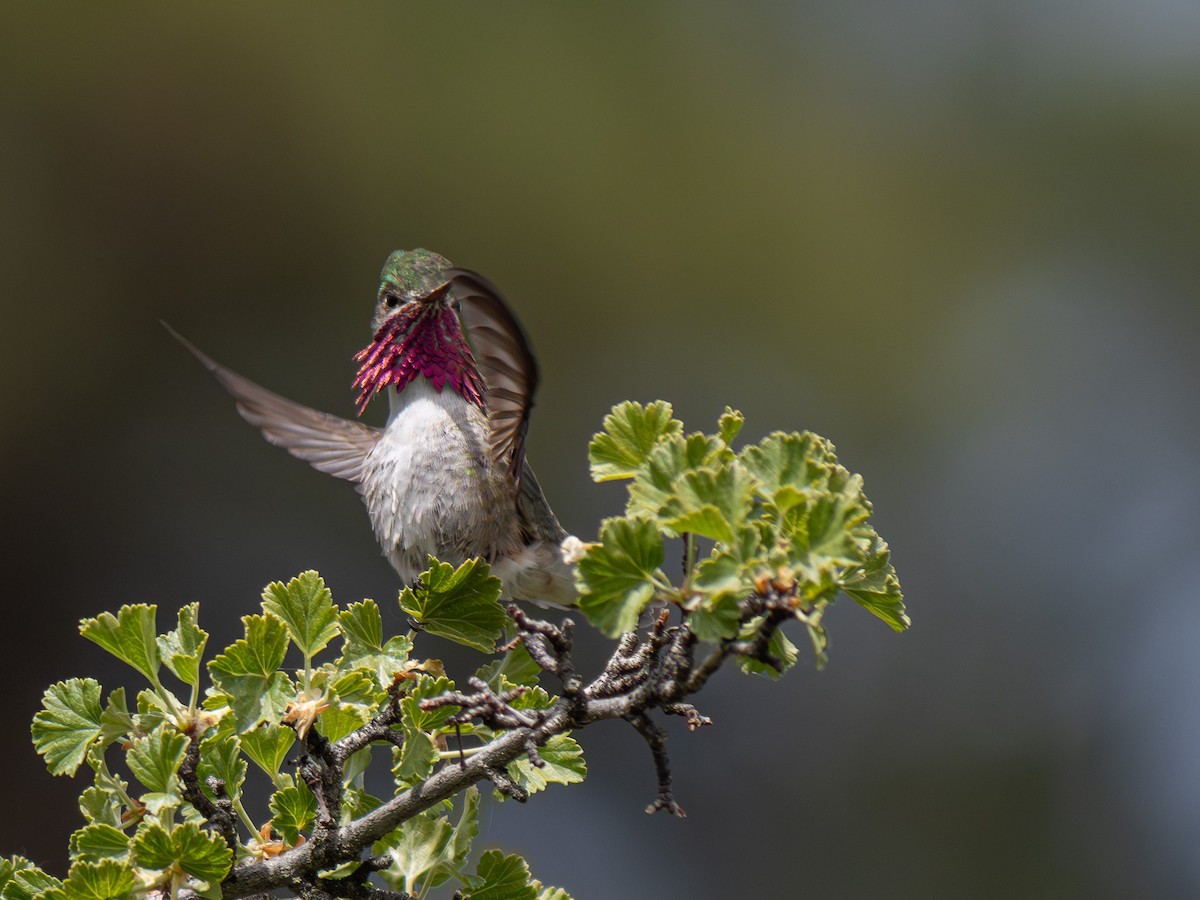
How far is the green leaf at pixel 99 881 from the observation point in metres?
0.94

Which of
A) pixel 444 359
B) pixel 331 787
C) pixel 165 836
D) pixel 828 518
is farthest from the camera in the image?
pixel 444 359

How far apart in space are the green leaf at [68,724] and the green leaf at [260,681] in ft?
0.45

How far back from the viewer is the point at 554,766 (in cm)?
114

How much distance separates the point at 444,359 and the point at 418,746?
0.98 meters

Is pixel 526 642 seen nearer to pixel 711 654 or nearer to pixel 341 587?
pixel 711 654

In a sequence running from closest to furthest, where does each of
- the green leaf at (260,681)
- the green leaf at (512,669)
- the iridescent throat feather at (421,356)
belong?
the green leaf at (260,681) < the green leaf at (512,669) < the iridescent throat feather at (421,356)

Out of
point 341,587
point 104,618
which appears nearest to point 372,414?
point 341,587

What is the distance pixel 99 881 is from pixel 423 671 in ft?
1.11

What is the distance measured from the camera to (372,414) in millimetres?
4453

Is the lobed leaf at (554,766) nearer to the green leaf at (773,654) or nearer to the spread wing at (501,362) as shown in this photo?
the green leaf at (773,654)

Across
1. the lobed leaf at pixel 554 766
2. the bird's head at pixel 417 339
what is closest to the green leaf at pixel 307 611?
the lobed leaf at pixel 554 766

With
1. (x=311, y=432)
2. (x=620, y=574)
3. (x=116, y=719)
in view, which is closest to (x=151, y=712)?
(x=116, y=719)

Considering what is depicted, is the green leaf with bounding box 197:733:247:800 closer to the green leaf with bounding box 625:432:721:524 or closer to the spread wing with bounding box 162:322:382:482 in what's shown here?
the green leaf with bounding box 625:432:721:524

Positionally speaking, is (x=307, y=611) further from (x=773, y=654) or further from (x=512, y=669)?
(x=773, y=654)
